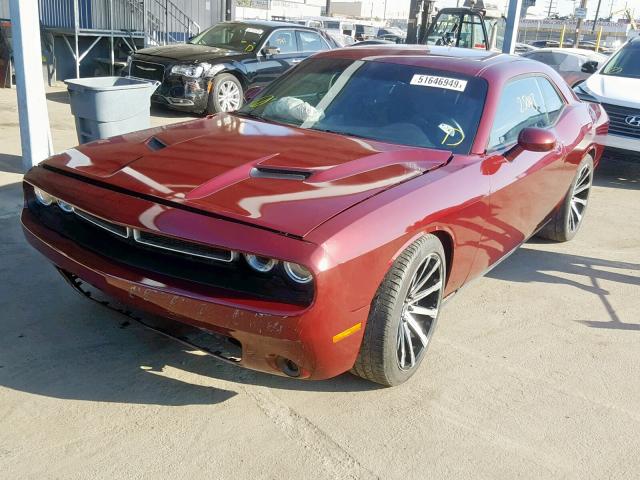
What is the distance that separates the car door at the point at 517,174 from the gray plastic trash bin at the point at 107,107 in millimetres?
3454

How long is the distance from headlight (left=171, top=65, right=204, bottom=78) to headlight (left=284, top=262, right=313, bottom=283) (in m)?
7.93

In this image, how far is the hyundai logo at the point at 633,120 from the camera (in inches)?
297

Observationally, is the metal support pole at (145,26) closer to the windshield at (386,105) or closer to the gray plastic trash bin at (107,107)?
the gray plastic trash bin at (107,107)

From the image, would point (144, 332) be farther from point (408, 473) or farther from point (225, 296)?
point (408, 473)

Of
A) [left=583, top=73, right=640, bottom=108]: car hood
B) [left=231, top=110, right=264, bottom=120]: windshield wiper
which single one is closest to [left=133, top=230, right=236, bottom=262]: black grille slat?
[left=231, top=110, right=264, bottom=120]: windshield wiper

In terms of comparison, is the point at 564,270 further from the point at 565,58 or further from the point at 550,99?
the point at 565,58

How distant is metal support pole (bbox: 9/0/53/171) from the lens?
5941 millimetres

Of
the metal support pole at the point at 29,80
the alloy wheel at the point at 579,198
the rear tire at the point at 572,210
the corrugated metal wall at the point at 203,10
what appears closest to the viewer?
the rear tire at the point at 572,210

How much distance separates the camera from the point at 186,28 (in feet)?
49.5

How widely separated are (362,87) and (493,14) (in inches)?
578

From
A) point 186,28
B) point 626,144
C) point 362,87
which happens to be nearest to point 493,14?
point 186,28

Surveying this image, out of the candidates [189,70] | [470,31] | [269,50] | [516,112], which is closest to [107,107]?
[516,112]

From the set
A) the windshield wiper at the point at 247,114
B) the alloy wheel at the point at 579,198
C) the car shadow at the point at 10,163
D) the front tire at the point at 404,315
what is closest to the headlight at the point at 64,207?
the windshield wiper at the point at 247,114

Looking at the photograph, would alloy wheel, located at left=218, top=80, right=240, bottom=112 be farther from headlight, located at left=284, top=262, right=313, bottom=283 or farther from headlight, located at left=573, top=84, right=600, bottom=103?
headlight, located at left=284, top=262, right=313, bottom=283
